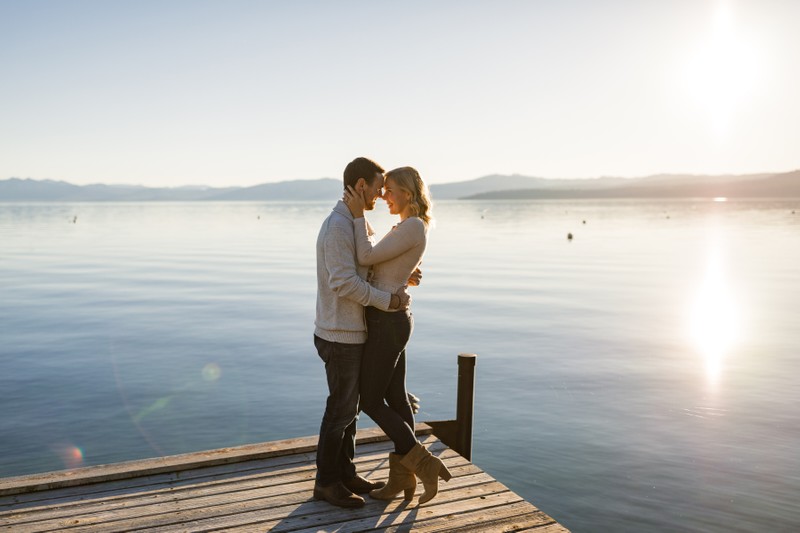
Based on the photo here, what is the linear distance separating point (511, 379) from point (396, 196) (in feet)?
36.4

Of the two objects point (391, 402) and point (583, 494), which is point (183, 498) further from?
point (583, 494)

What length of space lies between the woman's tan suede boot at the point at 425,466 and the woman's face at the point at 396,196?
1976mm

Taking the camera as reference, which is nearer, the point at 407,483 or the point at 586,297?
the point at 407,483

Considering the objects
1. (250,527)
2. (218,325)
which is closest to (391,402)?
(250,527)

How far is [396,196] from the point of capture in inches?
223

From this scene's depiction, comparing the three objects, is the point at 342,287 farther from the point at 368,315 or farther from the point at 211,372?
the point at 211,372

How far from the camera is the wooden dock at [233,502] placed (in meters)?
5.71

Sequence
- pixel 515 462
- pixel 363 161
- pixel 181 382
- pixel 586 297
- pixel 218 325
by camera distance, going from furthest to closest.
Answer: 1. pixel 586 297
2. pixel 218 325
3. pixel 181 382
4. pixel 515 462
5. pixel 363 161

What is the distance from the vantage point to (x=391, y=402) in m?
6.17

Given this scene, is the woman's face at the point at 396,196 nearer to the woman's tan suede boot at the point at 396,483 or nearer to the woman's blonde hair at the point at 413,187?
the woman's blonde hair at the point at 413,187

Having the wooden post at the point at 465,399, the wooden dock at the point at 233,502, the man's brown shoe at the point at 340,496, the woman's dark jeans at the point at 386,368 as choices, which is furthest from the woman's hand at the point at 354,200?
the wooden post at the point at 465,399

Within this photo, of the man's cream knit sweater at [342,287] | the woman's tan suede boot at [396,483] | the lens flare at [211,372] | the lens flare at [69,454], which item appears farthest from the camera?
the lens flare at [211,372]

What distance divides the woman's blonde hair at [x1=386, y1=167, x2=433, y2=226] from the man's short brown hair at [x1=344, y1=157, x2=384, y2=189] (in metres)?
0.14

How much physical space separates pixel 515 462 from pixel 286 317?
12932mm
